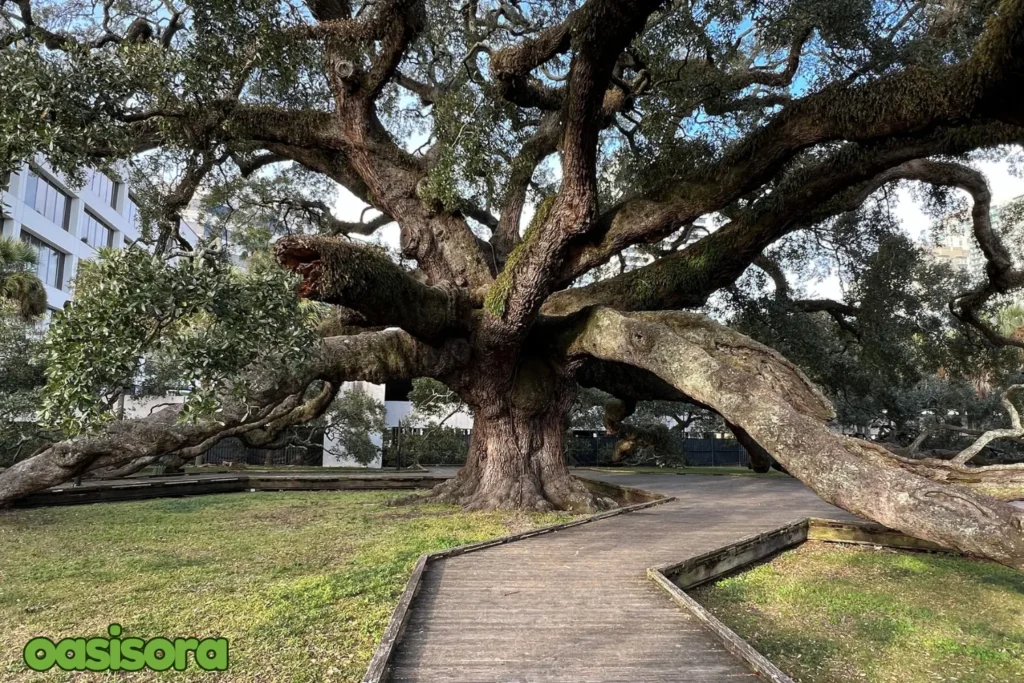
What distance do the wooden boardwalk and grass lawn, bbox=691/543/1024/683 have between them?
0.70m

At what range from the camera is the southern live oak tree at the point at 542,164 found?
592 centimetres

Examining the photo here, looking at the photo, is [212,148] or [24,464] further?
[212,148]

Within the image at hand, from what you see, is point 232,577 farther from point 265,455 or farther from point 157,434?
point 265,455

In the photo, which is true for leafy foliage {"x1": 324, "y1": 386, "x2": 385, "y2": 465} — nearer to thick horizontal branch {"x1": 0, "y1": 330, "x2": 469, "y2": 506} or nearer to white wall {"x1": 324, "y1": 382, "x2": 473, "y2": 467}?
white wall {"x1": 324, "y1": 382, "x2": 473, "y2": 467}

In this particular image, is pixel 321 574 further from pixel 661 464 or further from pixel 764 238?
pixel 661 464

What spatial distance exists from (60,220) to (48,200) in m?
1.62

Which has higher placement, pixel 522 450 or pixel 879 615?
pixel 522 450

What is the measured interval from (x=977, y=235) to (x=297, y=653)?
1126cm

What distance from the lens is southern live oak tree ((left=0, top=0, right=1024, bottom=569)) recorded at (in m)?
5.92

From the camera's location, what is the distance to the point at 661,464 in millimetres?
24734

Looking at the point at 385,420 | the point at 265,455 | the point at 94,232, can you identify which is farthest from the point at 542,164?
the point at 94,232

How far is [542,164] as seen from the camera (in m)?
12.9

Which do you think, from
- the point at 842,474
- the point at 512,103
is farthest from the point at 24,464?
the point at 842,474

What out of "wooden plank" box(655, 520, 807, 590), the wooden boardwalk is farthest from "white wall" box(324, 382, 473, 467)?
the wooden boardwalk
